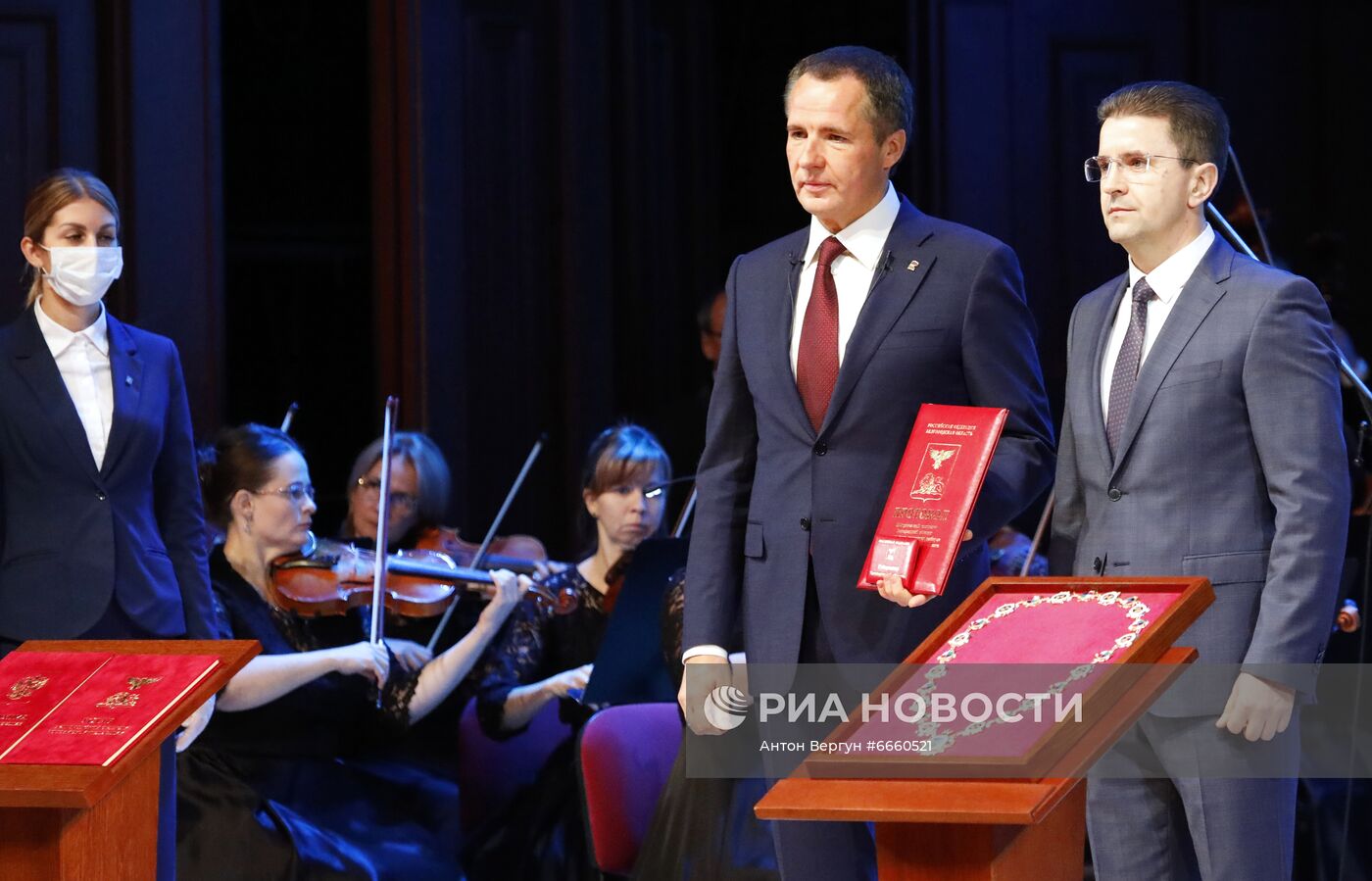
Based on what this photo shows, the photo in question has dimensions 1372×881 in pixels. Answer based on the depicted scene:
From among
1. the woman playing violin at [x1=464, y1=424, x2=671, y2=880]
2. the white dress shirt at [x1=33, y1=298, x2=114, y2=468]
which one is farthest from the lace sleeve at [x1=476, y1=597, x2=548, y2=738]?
the white dress shirt at [x1=33, y1=298, x2=114, y2=468]

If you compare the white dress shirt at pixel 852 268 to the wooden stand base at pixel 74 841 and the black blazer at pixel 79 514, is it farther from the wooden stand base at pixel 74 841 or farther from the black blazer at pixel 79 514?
the black blazer at pixel 79 514

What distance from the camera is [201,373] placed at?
5.39 metres

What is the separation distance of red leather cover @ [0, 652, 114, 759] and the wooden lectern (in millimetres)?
1022

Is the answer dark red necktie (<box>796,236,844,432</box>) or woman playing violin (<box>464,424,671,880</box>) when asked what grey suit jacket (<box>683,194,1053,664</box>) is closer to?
dark red necktie (<box>796,236,844,432</box>)

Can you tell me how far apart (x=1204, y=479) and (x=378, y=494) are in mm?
2555

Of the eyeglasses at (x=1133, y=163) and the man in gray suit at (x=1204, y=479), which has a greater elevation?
the eyeglasses at (x=1133, y=163)

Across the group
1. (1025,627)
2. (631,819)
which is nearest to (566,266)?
(631,819)

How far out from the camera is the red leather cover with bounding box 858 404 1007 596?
225 cm

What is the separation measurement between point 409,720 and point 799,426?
1722 millimetres

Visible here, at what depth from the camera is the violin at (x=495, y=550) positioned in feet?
14.8

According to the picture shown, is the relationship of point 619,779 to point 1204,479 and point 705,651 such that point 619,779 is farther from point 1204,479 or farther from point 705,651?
point 1204,479

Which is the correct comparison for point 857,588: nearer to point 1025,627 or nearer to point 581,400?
point 1025,627

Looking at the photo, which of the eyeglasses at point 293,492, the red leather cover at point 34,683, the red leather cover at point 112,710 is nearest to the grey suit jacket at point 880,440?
the red leather cover at point 112,710

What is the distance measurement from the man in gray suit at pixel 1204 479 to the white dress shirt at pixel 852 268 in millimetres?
297
